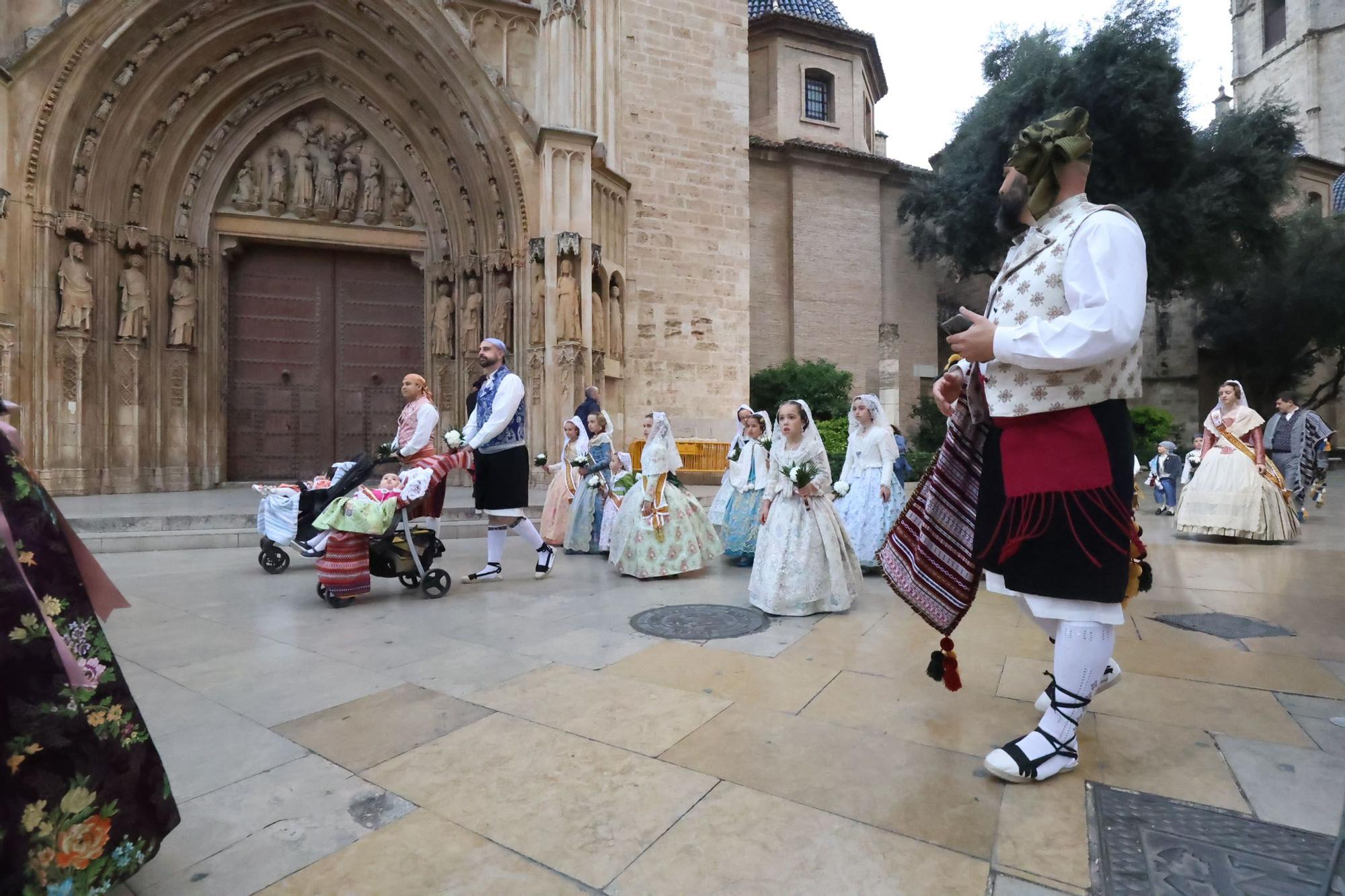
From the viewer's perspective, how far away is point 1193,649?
4043mm

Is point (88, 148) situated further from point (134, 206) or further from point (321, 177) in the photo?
point (321, 177)

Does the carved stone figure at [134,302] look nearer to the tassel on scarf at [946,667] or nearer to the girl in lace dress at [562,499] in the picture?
the girl in lace dress at [562,499]

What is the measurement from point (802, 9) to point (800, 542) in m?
26.4

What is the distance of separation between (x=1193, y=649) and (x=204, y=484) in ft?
46.6

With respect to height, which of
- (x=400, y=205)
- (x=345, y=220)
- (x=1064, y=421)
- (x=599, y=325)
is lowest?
(x=1064, y=421)

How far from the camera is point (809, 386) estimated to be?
71.5 feet

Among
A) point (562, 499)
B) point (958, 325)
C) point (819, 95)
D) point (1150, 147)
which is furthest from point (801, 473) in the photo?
point (819, 95)

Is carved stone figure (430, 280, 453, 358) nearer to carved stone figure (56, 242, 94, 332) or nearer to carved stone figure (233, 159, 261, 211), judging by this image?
carved stone figure (233, 159, 261, 211)

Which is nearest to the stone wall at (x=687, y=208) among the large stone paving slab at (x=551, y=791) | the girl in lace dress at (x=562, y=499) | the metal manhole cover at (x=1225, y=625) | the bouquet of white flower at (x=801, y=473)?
the girl in lace dress at (x=562, y=499)

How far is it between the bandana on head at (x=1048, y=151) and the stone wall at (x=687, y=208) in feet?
42.0

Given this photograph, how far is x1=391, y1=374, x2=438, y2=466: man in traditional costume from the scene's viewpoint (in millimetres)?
5918

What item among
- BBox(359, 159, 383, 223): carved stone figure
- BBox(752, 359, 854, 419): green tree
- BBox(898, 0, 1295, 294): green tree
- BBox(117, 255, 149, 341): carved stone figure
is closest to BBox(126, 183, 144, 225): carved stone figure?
BBox(117, 255, 149, 341): carved stone figure

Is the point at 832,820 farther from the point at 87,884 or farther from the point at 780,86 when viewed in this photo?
the point at 780,86

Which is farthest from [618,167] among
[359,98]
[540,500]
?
[540,500]
